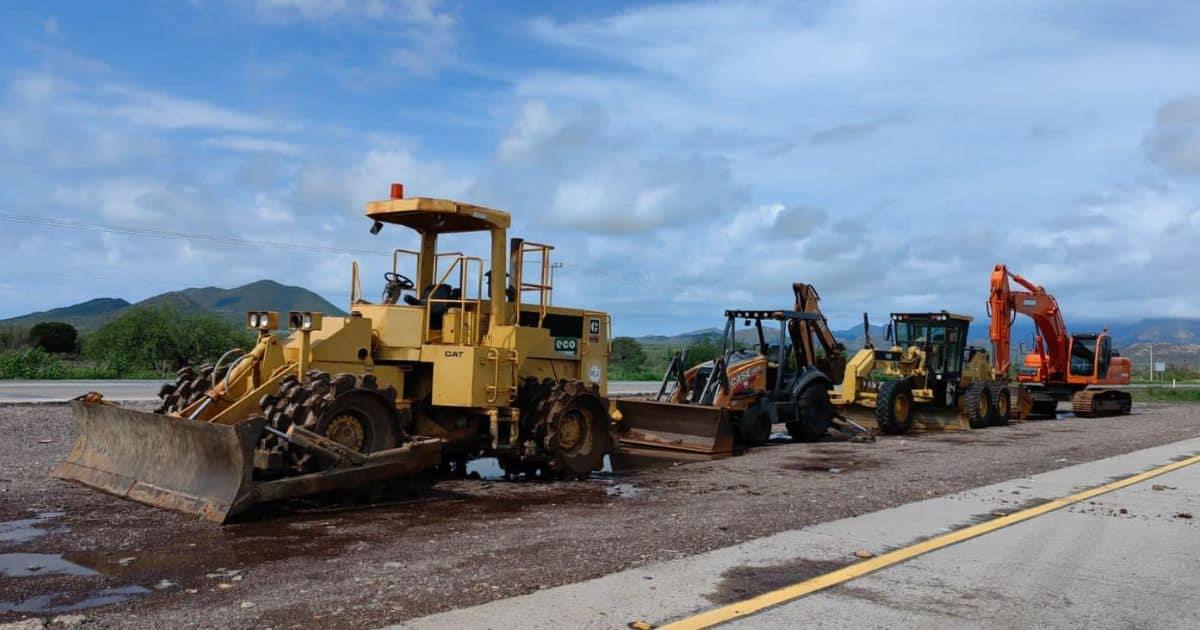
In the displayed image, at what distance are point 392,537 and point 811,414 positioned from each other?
11448 mm

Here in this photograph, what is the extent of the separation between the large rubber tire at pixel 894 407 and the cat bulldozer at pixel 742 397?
1.65 meters

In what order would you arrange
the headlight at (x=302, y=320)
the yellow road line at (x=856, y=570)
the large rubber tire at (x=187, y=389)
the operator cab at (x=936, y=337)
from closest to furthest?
the yellow road line at (x=856, y=570) → the headlight at (x=302, y=320) → the large rubber tire at (x=187, y=389) → the operator cab at (x=936, y=337)

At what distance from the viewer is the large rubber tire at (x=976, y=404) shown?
73.5ft

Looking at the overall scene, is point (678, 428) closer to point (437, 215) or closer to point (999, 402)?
point (437, 215)

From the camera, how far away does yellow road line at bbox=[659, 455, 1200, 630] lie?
18.8ft

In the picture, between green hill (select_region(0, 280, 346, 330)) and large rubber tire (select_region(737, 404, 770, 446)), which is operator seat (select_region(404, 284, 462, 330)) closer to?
large rubber tire (select_region(737, 404, 770, 446))

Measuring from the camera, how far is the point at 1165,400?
128 feet

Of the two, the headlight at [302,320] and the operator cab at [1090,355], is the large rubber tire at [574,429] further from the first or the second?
the operator cab at [1090,355]

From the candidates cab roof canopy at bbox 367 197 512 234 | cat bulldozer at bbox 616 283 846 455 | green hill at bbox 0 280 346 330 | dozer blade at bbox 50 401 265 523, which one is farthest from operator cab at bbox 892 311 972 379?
green hill at bbox 0 280 346 330

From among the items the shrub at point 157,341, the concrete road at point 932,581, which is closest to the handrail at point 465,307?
the concrete road at point 932,581

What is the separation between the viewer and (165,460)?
9164 millimetres

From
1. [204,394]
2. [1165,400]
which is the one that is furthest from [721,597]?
[1165,400]

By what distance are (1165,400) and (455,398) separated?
3723 centimetres

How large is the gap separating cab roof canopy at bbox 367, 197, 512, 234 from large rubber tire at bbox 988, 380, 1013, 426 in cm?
1553
